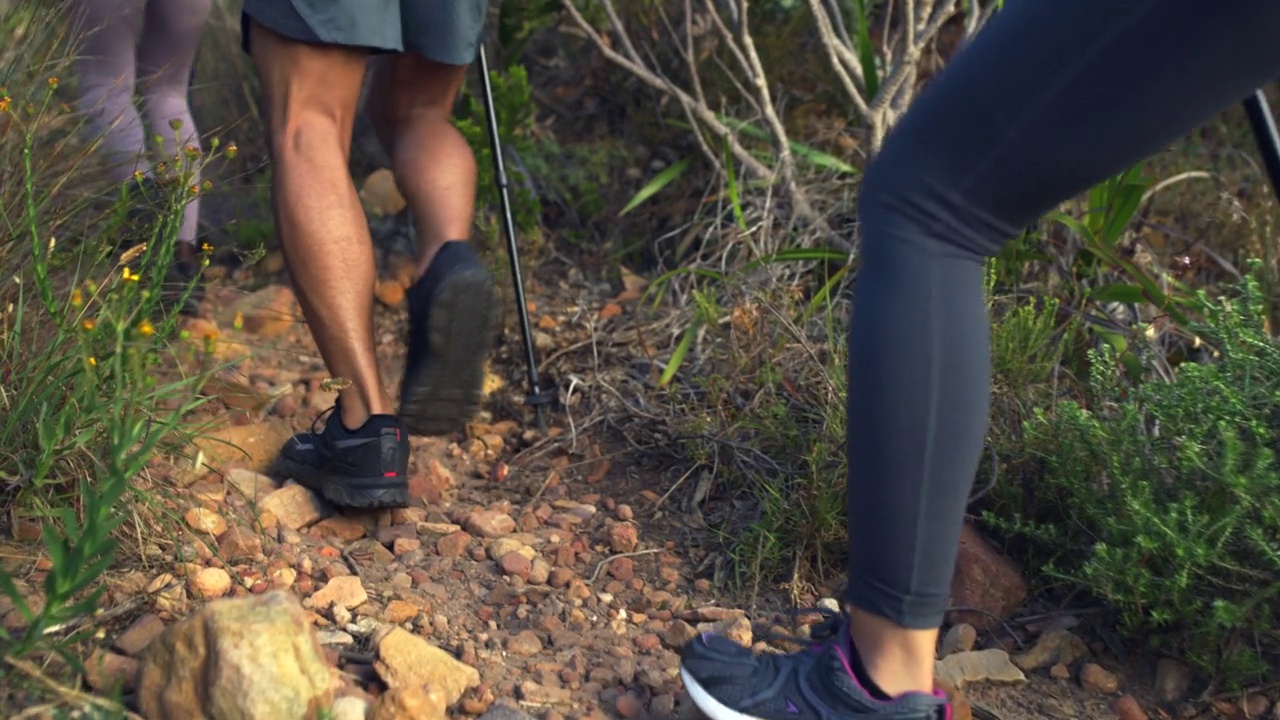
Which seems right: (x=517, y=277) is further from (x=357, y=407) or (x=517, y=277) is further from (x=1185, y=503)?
(x=1185, y=503)

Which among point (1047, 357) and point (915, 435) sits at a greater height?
point (915, 435)

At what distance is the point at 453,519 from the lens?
2604 millimetres

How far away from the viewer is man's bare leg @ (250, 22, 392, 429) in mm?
2332

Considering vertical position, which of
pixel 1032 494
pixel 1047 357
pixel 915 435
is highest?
pixel 915 435

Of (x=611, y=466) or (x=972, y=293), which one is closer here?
(x=972, y=293)

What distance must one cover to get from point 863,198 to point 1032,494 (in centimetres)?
106

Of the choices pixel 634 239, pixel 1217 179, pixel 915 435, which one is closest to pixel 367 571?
pixel 915 435

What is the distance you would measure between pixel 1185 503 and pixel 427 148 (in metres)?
1.78

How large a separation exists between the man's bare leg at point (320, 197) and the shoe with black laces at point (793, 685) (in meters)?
1.01

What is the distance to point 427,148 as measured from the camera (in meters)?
2.79

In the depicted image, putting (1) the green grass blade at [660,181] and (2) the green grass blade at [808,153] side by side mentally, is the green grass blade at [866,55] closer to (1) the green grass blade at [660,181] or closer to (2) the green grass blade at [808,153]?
(2) the green grass blade at [808,153]

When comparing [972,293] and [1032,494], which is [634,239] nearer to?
[1032,494]

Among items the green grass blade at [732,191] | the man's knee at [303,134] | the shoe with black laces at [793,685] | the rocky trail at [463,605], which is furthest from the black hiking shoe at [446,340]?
the shoe with black laces at [793,685]

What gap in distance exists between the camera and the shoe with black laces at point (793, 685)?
1.58 meters
